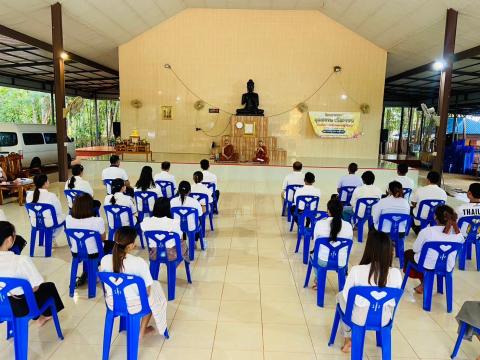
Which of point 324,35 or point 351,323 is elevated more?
point 324,35

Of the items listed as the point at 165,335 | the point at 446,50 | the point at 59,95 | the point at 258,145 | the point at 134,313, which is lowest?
the point at 165,335

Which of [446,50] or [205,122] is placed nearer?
[446,50]

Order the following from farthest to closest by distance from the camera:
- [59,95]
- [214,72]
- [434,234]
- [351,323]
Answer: [214,72], [59,95], [434,234], [351,323]

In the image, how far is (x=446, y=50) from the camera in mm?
8180

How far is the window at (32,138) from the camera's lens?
10974 mm

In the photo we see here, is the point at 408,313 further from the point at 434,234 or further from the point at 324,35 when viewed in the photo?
the point at 324,35

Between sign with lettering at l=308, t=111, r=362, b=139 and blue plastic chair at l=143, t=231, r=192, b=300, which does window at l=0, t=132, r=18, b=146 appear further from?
sign with lettering at l=308, t=111, r=362, b=139

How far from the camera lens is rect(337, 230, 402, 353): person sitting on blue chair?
7.61ft

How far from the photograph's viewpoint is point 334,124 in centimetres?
1290

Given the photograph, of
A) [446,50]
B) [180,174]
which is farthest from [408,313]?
[180,174]

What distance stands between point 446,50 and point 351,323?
313 inches

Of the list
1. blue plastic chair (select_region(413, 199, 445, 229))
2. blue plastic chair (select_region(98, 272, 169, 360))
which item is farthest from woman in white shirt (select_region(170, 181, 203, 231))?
blue plastic chair (select_region(413, 199, 445, 229))

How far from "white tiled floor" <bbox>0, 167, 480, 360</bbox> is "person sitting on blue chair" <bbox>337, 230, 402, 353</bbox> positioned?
49 cm

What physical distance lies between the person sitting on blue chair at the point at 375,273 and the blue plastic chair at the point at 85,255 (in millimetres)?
2242
